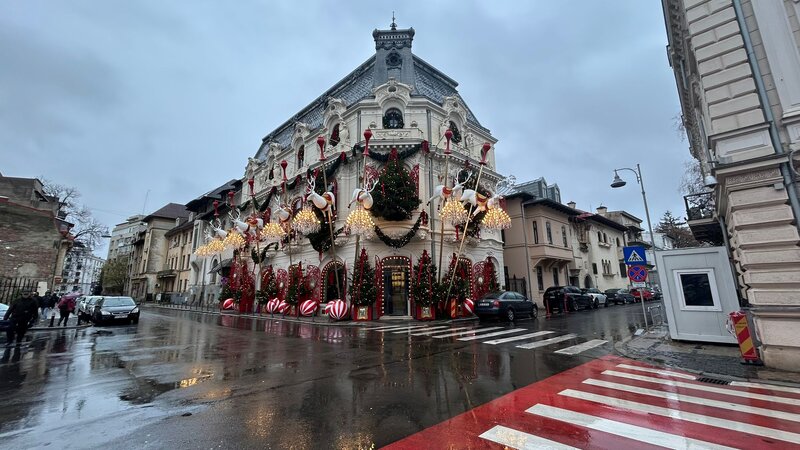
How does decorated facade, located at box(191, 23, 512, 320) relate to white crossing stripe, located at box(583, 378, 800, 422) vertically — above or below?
above

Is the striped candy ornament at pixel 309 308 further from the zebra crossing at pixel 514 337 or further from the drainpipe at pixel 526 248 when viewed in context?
the drainpipe at pixel 526 248

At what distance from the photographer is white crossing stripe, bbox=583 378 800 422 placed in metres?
4.52

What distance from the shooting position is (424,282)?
18375mm

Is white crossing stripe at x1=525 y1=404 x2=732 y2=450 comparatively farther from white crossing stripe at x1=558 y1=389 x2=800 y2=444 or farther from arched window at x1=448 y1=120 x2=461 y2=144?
arched window at x1=448 y1=120 x2=461 y2=144

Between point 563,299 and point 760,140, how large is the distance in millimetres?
16946

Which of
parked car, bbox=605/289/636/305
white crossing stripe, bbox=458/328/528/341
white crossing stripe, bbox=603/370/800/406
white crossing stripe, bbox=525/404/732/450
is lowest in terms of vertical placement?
white crossing stripe, bbox=603/370/800/406

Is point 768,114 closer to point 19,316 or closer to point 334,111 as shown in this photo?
point 334,111

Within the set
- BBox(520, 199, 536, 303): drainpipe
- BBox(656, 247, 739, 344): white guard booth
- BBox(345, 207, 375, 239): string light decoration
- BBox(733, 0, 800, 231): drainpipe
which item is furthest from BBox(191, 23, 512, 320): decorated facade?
BBox(733, 0, 800, 231): drainpipe

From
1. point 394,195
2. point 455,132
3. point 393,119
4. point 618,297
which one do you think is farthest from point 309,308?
point 618,297

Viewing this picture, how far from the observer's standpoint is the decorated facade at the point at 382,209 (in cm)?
1856

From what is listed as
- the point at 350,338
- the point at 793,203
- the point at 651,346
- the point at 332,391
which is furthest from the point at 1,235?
the point at 793,203

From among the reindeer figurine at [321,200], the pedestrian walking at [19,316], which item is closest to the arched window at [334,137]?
the reindeer figurine at [321,200]

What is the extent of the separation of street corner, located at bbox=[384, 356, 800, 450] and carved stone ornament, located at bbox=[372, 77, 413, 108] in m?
19.7

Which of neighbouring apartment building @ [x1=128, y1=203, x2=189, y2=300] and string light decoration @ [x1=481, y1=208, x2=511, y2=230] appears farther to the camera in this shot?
neighbouring apartment building @ [x1=128, y1=203, x2=189, y2=300]
